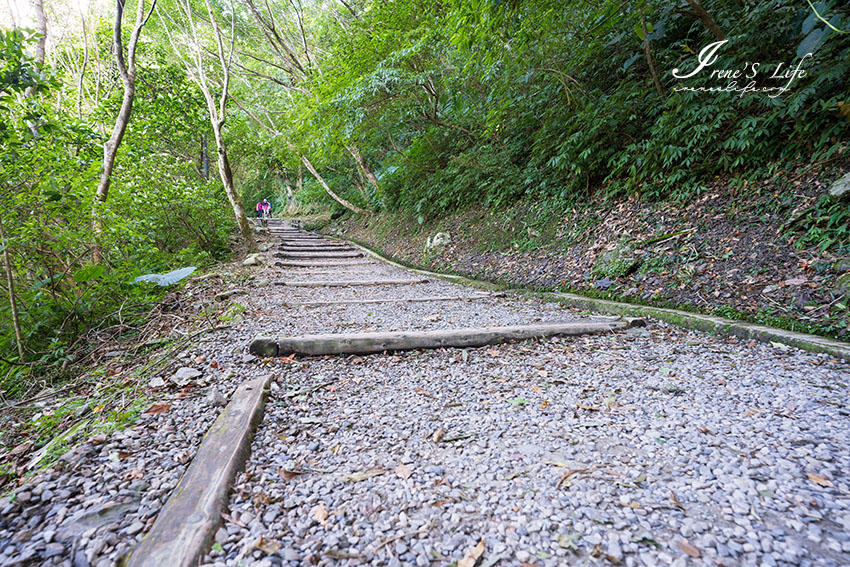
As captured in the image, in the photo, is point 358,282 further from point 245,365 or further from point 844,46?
point 844,46

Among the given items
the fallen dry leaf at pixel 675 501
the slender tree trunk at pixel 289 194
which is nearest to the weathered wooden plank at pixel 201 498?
the fallen dry leaf at pixel 675 501

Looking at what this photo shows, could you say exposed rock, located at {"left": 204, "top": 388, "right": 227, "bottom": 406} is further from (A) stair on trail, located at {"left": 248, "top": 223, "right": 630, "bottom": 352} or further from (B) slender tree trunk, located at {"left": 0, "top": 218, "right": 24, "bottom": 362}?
(B) slender tree trunk, located at {"left": 0, "top": 218, "right": 24, "bottom": 362}

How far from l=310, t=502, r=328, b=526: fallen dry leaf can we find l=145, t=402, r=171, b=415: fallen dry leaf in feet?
3.29

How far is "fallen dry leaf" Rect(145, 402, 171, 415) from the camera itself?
63.2 inches

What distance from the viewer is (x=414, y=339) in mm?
2525

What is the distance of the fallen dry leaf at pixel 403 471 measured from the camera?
130cm

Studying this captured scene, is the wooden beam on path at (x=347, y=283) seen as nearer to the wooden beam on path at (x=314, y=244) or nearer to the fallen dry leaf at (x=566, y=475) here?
the fallen dry leaf at (x=566, y=475)

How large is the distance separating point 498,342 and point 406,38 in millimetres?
5728

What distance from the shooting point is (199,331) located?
2586 mm

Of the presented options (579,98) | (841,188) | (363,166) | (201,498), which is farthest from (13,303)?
(363,166)

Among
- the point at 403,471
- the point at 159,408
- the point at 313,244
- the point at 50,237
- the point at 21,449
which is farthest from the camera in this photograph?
the point at 313,244

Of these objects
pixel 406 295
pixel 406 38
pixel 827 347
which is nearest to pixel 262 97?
pixel 406 38

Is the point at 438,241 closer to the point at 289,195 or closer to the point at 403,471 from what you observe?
the point at 403,471

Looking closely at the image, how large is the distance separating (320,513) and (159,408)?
1.07 meters
